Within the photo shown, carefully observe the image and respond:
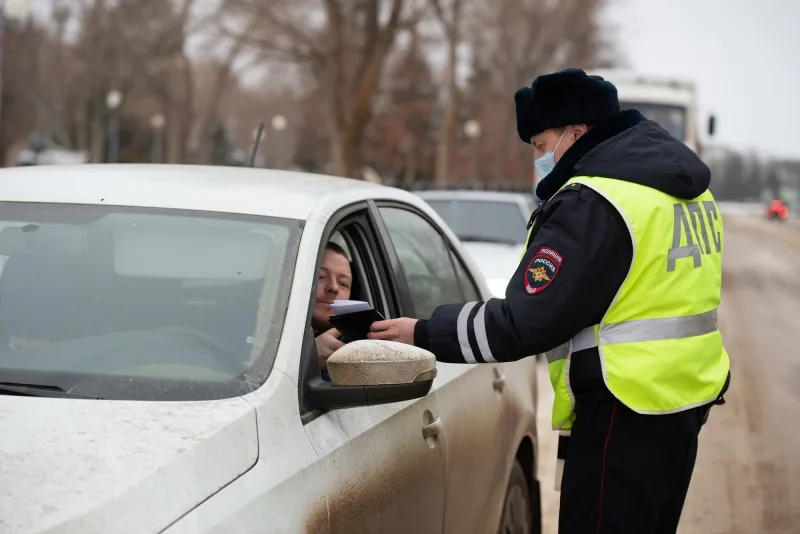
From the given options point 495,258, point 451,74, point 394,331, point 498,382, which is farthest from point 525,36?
point 394,331

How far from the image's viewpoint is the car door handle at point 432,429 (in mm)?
3365

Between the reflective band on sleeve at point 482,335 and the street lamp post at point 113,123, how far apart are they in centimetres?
5504

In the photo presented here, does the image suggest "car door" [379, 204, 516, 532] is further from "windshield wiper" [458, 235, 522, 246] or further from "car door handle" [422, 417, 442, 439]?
"windshield wiper" [458, 235, 522, 246]

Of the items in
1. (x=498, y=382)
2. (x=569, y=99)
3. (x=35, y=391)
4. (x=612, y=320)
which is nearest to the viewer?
(x=35, y=391)

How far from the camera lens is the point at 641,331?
121 inches

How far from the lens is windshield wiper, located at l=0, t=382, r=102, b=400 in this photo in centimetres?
261

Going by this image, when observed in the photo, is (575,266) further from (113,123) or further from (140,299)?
(113,123)

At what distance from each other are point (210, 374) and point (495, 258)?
9037 millimetres

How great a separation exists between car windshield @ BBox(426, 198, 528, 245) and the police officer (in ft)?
30.3

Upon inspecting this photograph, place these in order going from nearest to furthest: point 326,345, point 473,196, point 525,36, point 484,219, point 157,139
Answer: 1. point 326,345
2. point 484,219
3. point 473,196
4. point 525,36
5. point 157,139

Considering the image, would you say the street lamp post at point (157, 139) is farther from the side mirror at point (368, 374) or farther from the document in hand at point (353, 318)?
the side mirror at point (368, 374)

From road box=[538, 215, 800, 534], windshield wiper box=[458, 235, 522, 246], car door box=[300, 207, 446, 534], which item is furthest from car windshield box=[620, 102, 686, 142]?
car door box=[300, 207, 446, 534]

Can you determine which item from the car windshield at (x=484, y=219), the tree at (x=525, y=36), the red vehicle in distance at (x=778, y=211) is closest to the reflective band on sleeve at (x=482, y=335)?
the car windshield at (x=484, y=219)

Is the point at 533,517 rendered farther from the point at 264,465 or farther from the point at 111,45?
the point at 111,45
